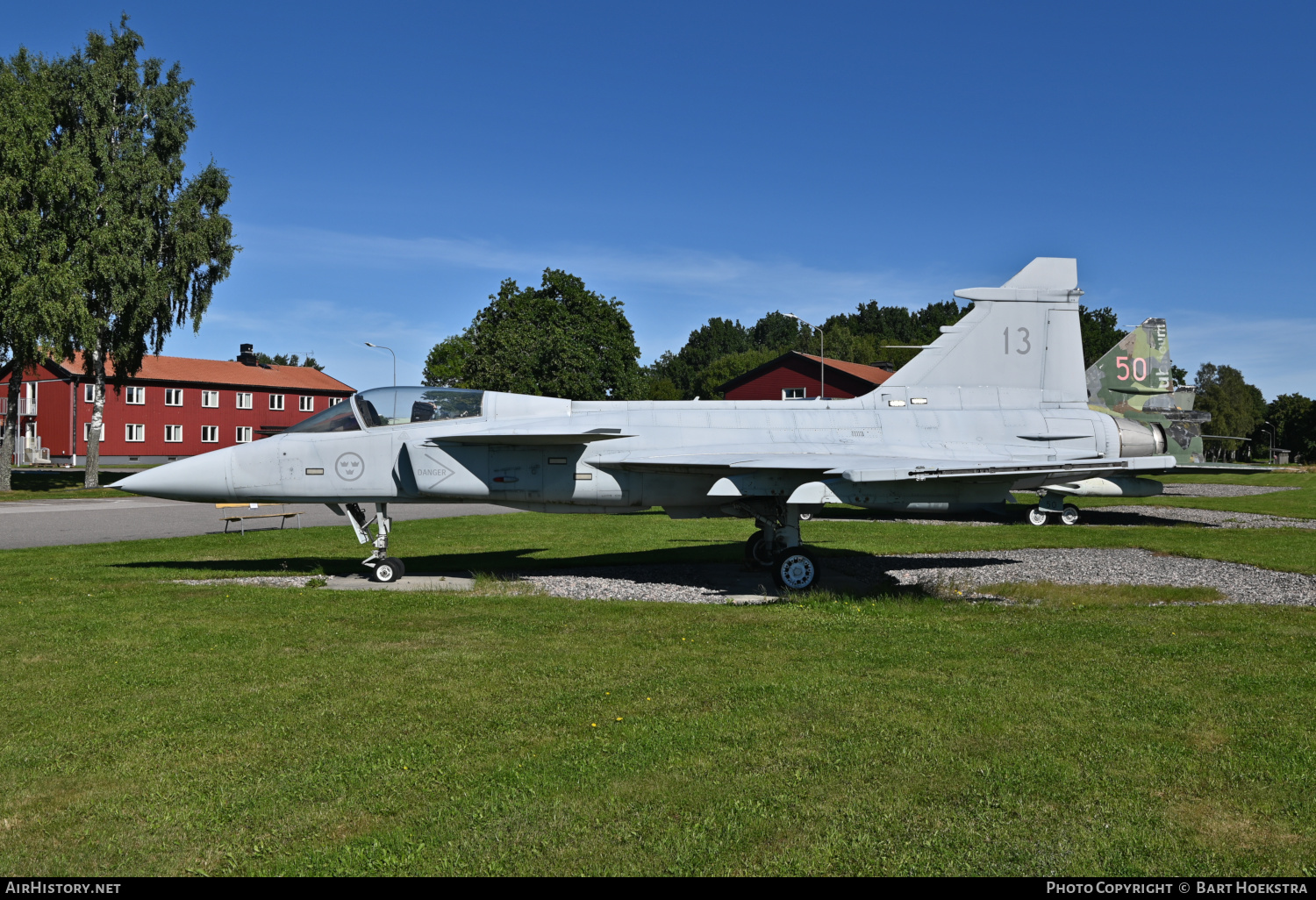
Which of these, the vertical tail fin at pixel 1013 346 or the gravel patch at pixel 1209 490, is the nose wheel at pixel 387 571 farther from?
the gravel patch at pixel 1209 490

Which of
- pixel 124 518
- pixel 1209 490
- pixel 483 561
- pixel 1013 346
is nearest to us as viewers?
pixel 1013 346

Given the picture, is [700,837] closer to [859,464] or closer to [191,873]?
[191,873]

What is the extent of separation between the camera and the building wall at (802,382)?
4544 cm

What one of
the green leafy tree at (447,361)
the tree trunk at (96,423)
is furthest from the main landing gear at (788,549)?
the green leafy tree at (447,361)

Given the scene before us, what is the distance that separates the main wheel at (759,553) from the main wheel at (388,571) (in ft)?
17.8

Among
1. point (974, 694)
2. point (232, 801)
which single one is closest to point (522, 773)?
point (232, 801)

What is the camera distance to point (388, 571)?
12.2 meters

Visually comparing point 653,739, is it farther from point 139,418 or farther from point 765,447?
point 139,418

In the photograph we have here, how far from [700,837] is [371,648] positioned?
465cm

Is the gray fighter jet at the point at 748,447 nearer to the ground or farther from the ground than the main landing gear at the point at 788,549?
farther from the ground

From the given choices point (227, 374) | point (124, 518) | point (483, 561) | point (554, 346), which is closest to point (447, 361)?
point (227, 374)

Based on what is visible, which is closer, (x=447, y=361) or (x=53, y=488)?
(x=53, y=488)

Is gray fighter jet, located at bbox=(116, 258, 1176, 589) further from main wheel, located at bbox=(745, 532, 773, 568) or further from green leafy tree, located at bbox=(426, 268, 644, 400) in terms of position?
green leafy tree, located at bbox=(426, 268, 644, 400)

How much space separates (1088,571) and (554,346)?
39.4 meters
